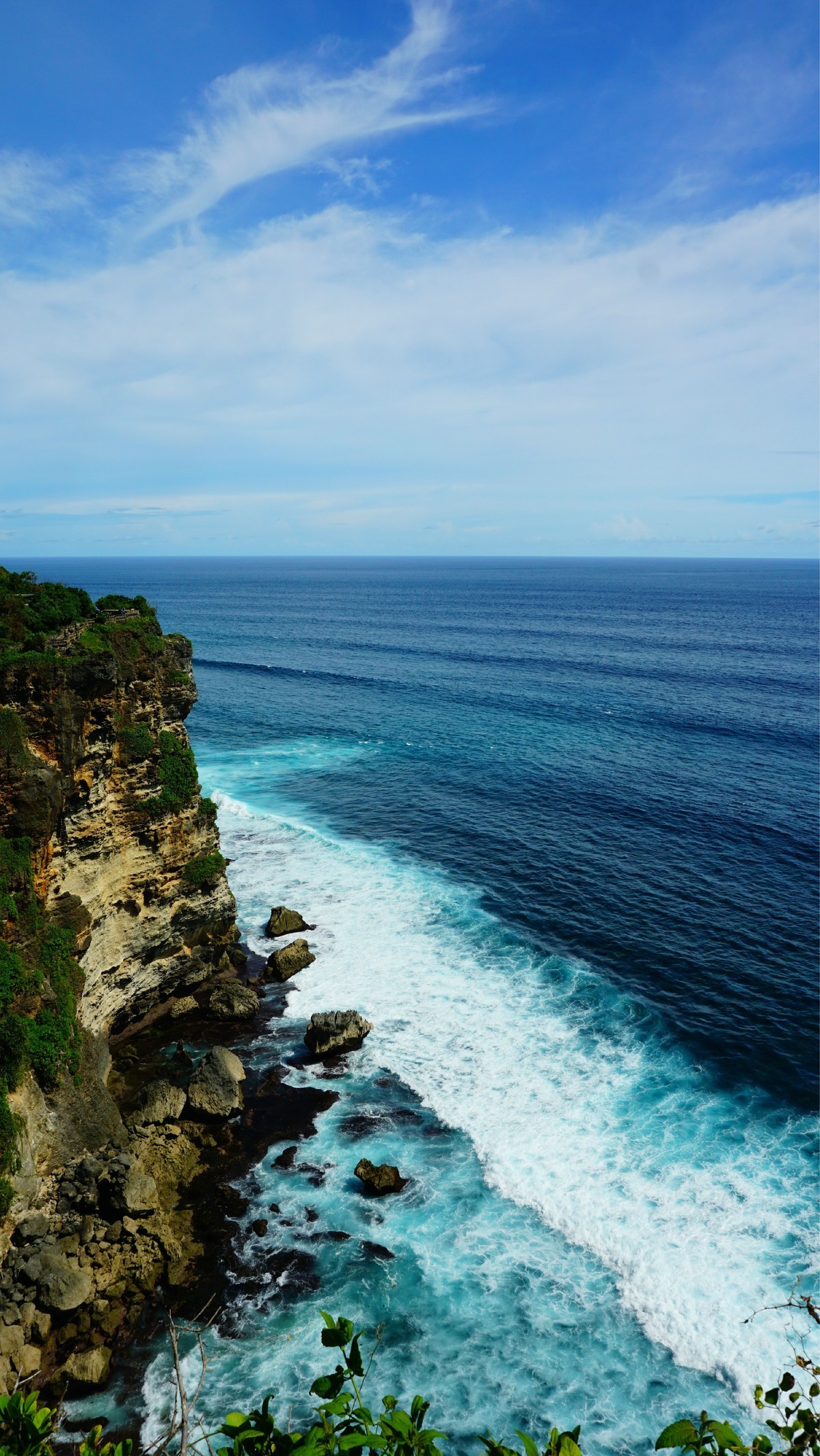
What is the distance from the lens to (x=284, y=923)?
47.3 meters

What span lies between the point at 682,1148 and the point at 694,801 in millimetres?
36033

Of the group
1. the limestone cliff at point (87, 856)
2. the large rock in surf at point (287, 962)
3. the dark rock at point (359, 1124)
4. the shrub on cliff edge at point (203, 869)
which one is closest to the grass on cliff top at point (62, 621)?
the limestone cliff at point (87, 856)

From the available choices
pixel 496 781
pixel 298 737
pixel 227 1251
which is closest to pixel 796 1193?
pixel 227 1251

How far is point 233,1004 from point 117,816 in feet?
37.5

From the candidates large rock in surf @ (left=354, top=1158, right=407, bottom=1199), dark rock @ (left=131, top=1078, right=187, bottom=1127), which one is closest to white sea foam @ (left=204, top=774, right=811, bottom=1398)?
large rock in surf @ (left=354, top=1158, right=407, bottom=1199)

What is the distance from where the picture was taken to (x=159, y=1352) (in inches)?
935

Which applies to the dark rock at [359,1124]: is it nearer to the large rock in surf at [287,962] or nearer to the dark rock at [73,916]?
the large rock in surf at [287,962]

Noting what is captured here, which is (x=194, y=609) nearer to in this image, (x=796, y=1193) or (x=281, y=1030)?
(x=281, y=1030)

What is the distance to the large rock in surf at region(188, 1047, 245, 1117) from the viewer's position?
32.8 meters

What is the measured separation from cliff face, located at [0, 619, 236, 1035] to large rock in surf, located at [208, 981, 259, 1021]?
252 centimetres

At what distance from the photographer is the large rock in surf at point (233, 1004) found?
39.8 meters

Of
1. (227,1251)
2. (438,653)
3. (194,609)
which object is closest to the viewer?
(227,1251)

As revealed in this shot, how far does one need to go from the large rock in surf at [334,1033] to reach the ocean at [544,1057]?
103cm

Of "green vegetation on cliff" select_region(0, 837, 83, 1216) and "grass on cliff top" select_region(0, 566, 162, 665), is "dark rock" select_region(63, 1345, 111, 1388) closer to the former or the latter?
"green vegetation on cliff" select_region(0, 837, 83, 1216)
